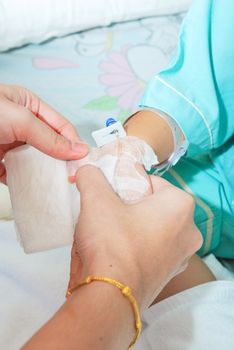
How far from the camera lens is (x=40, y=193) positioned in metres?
0.64

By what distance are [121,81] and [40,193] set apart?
0.73 m

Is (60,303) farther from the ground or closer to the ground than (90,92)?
closer to the ground

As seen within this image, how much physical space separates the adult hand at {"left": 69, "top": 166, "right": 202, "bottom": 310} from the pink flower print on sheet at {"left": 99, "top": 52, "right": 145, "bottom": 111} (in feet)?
2.23

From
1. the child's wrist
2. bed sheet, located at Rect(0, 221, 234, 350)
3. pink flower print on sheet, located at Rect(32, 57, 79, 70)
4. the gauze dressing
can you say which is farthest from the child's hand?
pink flower print on sheet, located at Rect(32, 57, 79, 70)

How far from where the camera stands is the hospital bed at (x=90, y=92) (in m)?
0.68

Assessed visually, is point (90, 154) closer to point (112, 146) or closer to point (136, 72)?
point (112, 146)

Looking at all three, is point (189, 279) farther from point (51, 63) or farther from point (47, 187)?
point (51, 63)

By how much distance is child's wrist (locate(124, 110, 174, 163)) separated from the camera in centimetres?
85

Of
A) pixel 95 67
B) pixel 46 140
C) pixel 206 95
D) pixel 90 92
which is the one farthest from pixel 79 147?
pixel 95 67

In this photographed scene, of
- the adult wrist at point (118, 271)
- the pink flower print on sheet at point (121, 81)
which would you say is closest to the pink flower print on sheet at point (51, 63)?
the pink flower print on sheet at point (121, 81)

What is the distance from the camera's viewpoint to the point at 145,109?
91cm

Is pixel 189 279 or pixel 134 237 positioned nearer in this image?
pixel 134 237

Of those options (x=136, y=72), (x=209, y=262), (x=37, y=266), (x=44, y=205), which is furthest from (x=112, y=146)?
(x=136, y=72)

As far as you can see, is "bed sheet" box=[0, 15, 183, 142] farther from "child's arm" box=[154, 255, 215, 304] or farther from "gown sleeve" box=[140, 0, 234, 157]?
"child's arm" box=[154, 255, 215, 304]
